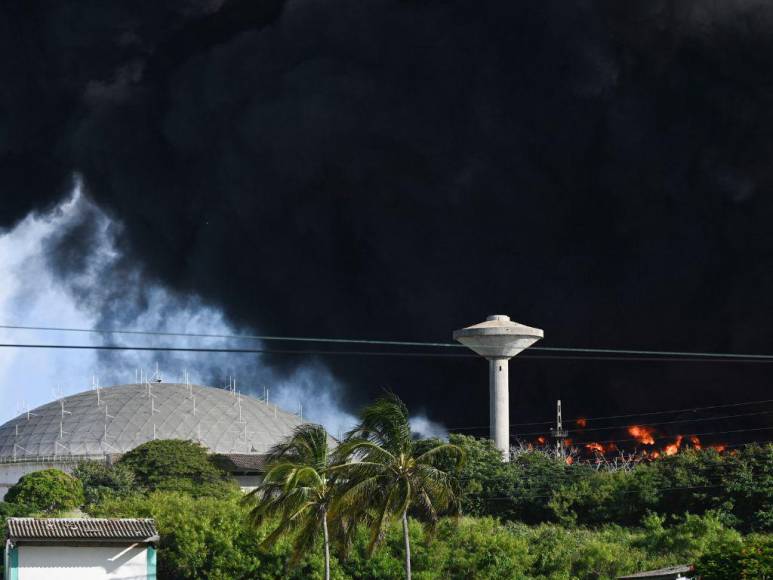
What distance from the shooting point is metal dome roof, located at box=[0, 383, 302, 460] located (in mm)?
134375

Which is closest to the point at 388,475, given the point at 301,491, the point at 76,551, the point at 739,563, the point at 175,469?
the point at 301,491

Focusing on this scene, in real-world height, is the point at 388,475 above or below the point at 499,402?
below

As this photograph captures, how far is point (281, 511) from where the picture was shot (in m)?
63.6

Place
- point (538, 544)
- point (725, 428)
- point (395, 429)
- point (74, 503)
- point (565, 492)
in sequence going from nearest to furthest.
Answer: point (395, 429) → point (538, 544) → point (565, 492) → point (74, 503) → point (725, 428)

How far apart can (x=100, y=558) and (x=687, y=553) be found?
27.5 m

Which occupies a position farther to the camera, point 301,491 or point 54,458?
point 54,458

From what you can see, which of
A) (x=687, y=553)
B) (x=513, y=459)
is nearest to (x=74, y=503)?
(x=513, y=459)

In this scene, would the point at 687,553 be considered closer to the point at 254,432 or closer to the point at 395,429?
the point at 395,429

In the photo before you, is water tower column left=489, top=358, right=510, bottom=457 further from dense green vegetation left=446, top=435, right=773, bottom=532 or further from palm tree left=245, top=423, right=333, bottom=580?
palm tree left=245, top=423, right=333, bottom=580

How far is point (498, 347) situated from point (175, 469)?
26.0m

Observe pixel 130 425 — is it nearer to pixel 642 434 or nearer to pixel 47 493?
pixel 47 493

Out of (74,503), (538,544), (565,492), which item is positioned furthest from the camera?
(74,503)

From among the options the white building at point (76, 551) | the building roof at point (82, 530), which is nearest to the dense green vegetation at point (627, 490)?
the building roof at point (82, 530)

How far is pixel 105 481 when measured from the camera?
108 meters
